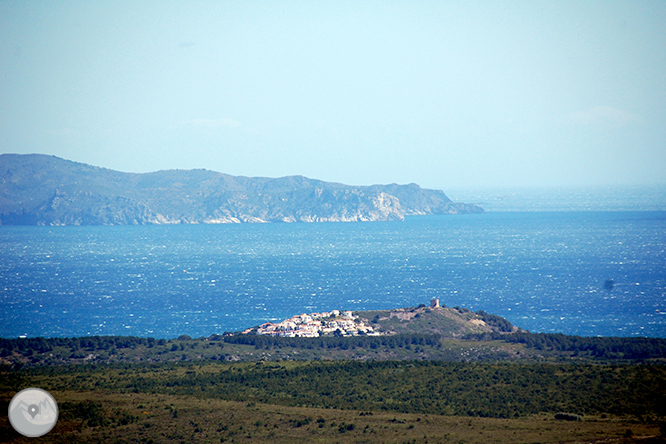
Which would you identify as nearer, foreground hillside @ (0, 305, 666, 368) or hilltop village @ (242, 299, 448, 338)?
foreground hillside @ (0, 305, 666, 368)

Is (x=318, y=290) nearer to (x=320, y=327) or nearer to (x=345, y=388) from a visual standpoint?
(x=320, y=327)

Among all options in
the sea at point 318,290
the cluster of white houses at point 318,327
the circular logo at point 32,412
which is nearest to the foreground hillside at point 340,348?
the cluster of white houses at point 318,327

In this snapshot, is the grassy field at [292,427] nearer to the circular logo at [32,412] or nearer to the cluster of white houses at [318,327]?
the circular logo at [32,412]

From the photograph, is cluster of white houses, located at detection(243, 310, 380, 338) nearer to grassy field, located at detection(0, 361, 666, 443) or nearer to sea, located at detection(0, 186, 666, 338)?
sea, located at detection(0, 186, 666, 338)

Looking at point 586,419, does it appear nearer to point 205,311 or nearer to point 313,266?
point 205,311

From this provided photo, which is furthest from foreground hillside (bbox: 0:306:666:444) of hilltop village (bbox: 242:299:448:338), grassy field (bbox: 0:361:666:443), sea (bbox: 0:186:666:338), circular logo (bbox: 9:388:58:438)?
sea (bbox: 0:186:666:338)

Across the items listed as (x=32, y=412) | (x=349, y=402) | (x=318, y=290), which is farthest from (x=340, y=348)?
(x=318, y=290)
